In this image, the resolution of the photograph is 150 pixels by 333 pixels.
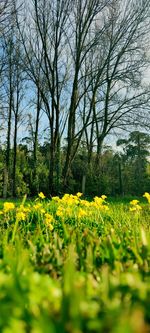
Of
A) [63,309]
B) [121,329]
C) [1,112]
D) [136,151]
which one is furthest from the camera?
[136,151]

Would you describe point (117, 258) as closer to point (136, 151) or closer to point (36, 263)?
point (36, 263)

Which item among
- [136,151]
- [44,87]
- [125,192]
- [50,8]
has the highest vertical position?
[50,8]

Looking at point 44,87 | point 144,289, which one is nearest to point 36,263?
point 144,289

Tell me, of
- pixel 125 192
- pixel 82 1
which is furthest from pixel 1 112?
pixel 125 192

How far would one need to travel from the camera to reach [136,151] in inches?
1506

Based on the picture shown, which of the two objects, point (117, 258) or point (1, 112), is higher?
point (1, 112)

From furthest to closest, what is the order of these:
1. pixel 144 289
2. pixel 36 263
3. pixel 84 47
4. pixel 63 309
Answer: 1. pixel 84 47
2. pixel 36 263
3. pixel 144 289
4. pixel 63 309

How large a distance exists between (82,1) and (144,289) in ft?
57.2

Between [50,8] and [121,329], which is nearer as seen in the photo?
[121,329]

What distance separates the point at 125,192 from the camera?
2481 cm

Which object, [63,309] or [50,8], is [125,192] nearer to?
[50,8]

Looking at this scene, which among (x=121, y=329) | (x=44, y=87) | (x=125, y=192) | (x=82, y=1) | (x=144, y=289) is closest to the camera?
(x=121, y=329)

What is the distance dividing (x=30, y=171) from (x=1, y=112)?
177 inches

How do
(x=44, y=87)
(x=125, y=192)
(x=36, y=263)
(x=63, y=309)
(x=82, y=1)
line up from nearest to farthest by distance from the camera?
(x=63, y=309), (x=36, y=263), (x=82, y=1), (x=44, y=87), (x=125, y=192)
